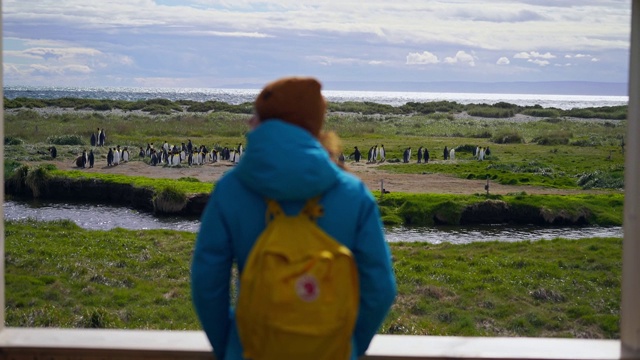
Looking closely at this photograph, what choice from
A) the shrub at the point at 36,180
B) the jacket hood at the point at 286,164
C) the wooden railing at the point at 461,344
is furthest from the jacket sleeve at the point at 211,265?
the shrub at the point at 36,180

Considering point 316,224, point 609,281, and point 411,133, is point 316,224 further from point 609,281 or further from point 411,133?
point 411,133

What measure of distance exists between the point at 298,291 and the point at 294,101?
0.38 metres

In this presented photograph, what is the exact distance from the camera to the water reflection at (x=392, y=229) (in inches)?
460

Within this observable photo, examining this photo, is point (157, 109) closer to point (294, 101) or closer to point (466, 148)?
point (466, 148)

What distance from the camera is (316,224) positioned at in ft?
4.61

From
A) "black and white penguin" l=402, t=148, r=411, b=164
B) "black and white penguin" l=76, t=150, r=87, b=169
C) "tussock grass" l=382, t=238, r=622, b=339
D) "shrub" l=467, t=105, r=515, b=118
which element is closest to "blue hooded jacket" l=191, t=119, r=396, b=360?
"tussock grass" l=382, t=238, r=622, b=339

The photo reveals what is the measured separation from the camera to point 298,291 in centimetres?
132

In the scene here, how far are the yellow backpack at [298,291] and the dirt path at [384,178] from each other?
13.7m

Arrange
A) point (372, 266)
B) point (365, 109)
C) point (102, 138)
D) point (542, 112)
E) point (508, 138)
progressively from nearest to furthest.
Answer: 1. point (372, 266)
2. point (102, 138)
3. point (508, 138)
4. point (542, 112)
5. point (365, 109)

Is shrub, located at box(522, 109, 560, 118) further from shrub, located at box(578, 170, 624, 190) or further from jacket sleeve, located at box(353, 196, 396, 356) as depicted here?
jacket sleeve, located at box(353, 196, 396, 356)

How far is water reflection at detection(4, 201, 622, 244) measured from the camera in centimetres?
1170

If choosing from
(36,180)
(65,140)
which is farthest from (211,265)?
(65,140)

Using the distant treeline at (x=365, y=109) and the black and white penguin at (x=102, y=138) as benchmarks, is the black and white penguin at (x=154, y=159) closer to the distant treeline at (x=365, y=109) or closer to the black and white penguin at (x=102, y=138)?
the black and white penguin at (x=102, y=138)

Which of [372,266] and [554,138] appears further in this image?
[554,138]
